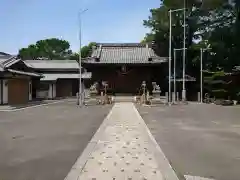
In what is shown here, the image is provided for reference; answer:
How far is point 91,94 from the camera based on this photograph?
138 ft

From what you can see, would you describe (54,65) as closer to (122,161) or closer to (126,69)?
(126,69)

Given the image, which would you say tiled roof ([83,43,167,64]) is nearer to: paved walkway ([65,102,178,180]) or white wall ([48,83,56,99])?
white wall ([48,83,56,99])

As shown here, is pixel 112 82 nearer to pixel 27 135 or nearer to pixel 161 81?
pixel 161 81

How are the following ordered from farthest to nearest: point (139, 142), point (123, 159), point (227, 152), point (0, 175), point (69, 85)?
point (69, 85)
point (139, 142)
point (227, 152)
point (123, 159)
point (0, 175)

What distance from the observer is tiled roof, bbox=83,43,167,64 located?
44188 millimetres

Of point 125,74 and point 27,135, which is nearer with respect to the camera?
point 27,135

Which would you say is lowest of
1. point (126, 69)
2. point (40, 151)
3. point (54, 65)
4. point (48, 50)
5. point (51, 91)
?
point (40, 151)

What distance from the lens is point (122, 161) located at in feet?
28.8

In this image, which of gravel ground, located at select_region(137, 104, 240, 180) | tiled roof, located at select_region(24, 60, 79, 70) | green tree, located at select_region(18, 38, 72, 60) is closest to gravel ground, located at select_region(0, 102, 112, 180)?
gravel ground, located at select_region(137, 104, 240, 180)

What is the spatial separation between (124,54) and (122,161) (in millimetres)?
39083

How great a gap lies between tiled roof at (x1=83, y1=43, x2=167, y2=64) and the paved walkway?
3146 centimetres

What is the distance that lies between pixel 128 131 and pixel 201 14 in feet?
134

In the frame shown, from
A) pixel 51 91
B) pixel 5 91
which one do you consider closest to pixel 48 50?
pixel 51 91

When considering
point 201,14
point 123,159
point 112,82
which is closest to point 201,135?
point 123,159
